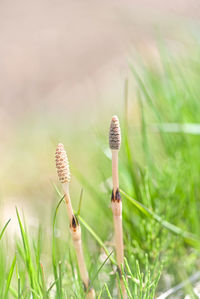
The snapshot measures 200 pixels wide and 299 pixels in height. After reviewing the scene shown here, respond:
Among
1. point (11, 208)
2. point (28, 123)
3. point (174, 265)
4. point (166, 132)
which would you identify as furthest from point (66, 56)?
point (174, 265)

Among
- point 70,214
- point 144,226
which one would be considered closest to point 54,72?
point 144,226

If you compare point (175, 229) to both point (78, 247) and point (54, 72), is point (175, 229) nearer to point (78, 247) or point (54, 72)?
point (78, 247)

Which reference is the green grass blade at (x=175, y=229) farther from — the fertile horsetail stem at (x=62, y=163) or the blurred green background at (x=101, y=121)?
the fertile horsetail stem at (x=62, y=163)

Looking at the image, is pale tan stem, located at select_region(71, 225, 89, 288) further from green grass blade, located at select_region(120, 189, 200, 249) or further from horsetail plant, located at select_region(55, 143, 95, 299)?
green grass blade, located at select_region(120, 189, 200, 249)

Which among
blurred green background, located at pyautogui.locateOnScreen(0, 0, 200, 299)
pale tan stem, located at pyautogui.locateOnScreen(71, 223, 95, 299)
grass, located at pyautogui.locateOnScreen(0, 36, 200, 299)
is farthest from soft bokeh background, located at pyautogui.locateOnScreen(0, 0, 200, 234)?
pale tan stem, located at pyautogui.locateOnScreen(71, 223, 95, 299)

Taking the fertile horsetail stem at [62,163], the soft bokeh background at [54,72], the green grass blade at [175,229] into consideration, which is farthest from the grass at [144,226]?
the soft bokeh background at [54,72]

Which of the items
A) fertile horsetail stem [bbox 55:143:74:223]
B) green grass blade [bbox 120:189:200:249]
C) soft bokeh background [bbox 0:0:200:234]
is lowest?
green grass blade [bbox 120:189:200:249]
